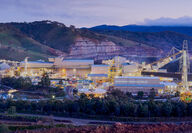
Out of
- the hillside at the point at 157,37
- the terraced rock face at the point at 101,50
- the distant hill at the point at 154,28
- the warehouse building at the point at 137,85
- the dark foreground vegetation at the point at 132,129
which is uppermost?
the distant hill at the point at 154,28

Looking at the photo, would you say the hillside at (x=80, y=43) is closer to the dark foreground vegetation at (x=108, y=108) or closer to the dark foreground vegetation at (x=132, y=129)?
the dark foreground vegetation at (x=108, y=108)

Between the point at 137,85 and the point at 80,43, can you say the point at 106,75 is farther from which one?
the point at 80,43

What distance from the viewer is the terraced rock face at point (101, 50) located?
4009cm

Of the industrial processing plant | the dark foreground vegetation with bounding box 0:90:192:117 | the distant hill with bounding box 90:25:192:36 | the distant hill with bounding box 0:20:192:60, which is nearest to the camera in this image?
the dark foreground vegetation with bounding box 0:90:192:117

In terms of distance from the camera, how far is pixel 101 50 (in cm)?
4241

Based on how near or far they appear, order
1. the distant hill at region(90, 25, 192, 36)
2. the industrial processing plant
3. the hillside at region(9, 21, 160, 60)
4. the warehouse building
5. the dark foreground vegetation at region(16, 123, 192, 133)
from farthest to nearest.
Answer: the distant hill at region(90, 25, 192, 36) < the hillside at region(9, 21, 160, 60) < the industrial processing plant < the warehouse building < the dark foreground vegetation at region(16, 123, 192, 133)

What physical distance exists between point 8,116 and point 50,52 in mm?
26681

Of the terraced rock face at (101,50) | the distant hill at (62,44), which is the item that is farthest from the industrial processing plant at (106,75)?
the terraced rock face at (101,50)

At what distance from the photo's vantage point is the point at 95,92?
54.0 ft

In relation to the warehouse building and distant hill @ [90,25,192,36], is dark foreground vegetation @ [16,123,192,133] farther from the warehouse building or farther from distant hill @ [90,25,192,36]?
distant hill @ [90,25,192,36]

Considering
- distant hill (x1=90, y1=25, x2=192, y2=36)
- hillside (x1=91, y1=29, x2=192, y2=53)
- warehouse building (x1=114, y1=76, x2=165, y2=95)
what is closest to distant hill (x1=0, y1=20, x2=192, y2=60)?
hillside (x1=91, y1=29, x2=192, y2=53)

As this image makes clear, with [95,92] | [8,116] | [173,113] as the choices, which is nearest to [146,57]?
[95,92]

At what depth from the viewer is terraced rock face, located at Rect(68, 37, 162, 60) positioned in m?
40.1

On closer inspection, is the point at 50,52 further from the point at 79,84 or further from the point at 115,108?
the point at 115,108
